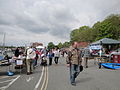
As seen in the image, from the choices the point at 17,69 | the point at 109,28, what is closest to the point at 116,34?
the point at 109,28

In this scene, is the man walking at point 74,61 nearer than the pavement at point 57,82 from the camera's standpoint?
No

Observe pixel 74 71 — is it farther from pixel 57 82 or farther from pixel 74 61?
pixel 57 82

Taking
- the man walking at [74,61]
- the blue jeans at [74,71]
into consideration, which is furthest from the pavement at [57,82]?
the man walking at [74,61]

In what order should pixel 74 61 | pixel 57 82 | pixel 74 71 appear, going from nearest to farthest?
1. pixel 74 61
2. pixel 74 71
3. pixel 57 82

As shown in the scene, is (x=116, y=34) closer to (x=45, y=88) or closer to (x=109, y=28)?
(x=109, y=28)

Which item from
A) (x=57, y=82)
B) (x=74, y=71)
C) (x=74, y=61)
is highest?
(x=74, y=61)

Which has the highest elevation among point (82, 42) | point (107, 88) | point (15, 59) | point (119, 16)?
point (119, 16)

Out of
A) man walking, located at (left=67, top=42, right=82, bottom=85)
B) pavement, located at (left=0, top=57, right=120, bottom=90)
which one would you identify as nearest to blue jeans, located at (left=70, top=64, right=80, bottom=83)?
man walking, located at (left=67, top=42, right=82, bottom=85)

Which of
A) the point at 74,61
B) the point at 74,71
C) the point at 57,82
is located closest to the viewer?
the point at 74,61

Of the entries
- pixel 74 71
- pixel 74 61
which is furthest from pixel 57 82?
pixel 74 61

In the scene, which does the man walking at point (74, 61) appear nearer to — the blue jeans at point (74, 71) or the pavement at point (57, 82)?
the blue jeans at point (74, 71)

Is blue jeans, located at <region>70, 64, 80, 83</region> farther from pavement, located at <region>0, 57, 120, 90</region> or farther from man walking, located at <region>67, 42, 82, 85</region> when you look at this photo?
pavement, located at <region>0, 57, 120, 90</region>

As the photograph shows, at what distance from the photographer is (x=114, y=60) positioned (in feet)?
49.1

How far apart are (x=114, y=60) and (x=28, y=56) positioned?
33.5 feet
